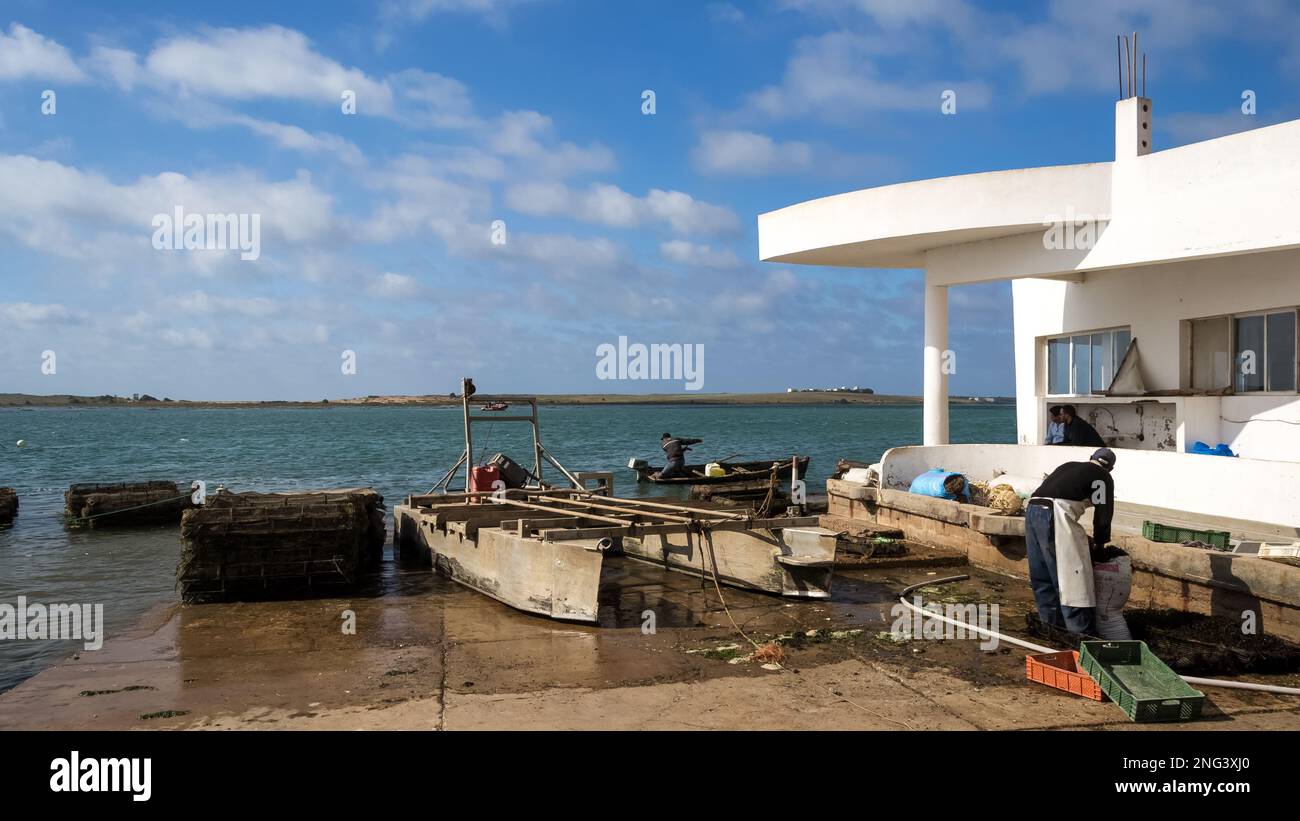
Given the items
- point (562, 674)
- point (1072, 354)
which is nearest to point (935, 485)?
point (1072, 354)

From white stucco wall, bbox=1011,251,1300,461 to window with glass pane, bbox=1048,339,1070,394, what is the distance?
0.42ft

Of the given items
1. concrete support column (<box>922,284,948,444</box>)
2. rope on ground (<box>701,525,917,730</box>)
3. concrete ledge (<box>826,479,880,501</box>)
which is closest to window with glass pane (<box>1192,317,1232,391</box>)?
concrete support column (<box>922,284,948,444</box>)

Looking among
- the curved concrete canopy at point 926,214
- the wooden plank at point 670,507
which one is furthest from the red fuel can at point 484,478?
the curved concrete canopy at point 926,214

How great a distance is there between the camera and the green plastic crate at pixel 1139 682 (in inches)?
226

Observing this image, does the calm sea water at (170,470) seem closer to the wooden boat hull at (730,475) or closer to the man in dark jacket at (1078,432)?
the wooden boat hull at (730,475)

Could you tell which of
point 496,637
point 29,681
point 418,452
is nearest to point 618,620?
point 496,637

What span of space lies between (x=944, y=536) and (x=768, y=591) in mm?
3819

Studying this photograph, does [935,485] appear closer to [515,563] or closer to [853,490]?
[853,490]

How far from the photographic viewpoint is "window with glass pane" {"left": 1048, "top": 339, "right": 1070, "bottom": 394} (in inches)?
656

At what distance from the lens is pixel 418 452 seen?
56500mm

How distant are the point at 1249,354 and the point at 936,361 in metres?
4.39

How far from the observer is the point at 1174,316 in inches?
550

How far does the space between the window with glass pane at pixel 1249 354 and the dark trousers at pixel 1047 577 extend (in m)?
7.29

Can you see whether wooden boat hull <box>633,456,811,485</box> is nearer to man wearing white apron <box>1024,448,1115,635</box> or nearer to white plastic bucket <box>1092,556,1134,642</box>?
man wearing white apron <box>1024,448,1115,635</box>
